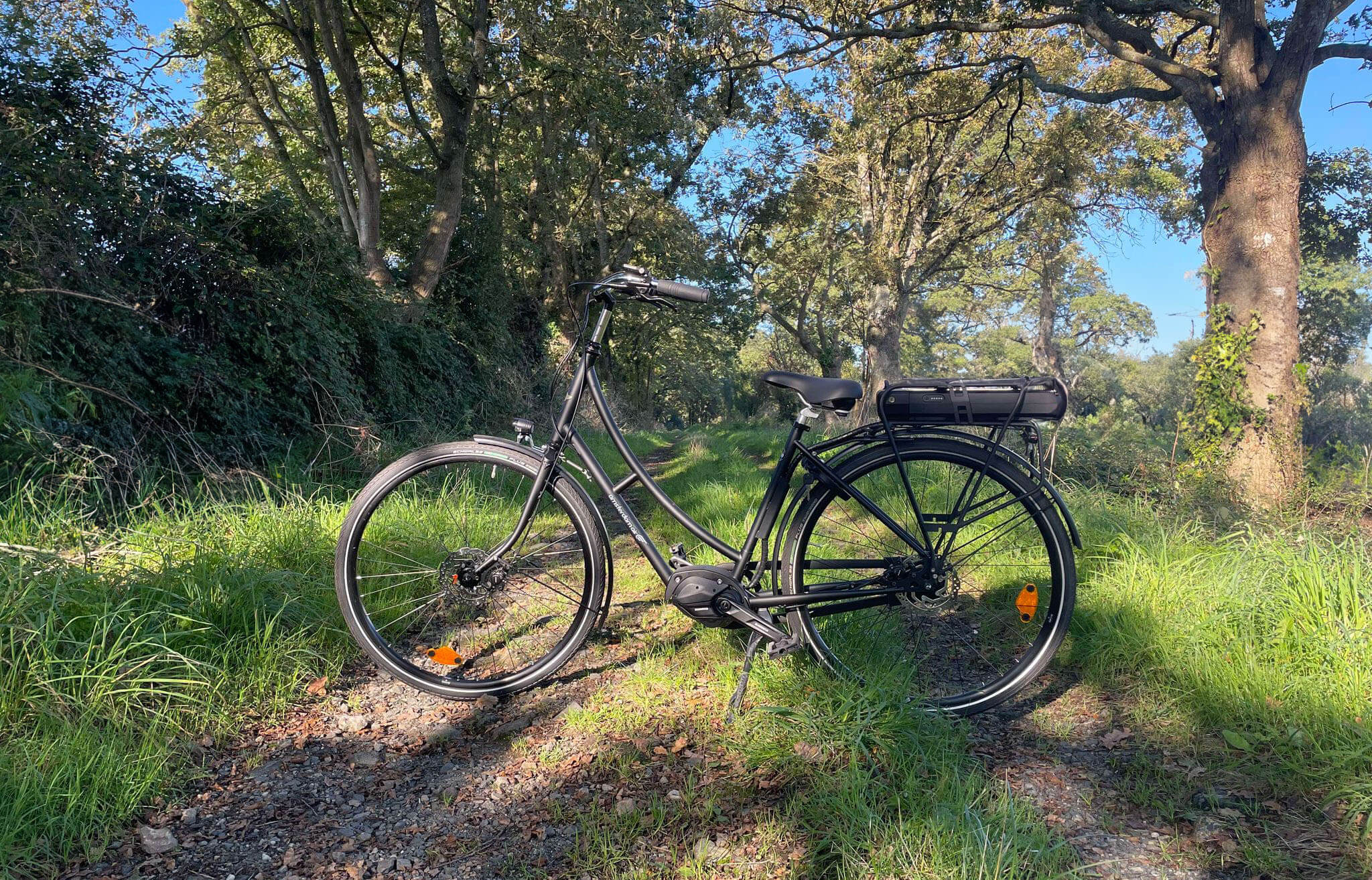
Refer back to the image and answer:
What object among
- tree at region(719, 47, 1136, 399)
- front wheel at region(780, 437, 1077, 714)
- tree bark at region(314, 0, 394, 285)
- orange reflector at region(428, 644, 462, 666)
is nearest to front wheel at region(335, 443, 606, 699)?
orange reflector at region(428, 644, 462, 666)

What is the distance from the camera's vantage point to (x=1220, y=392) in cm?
556

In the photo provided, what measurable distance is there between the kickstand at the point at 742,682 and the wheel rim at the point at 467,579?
2.10 ft

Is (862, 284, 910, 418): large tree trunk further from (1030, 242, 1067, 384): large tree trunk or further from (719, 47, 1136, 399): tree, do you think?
(1030, 242, 1067, 384): large tree trunk

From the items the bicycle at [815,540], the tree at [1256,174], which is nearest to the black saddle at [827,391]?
the bicycle at [815,540]

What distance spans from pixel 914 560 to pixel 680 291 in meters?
1.32

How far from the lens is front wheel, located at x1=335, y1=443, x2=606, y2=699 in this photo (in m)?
2.53

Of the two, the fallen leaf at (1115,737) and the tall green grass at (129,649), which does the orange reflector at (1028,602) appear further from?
the tall green grass at (129,649)

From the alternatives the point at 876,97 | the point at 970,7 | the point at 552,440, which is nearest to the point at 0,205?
the point at 552,440

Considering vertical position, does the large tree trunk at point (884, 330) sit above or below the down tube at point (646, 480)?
above

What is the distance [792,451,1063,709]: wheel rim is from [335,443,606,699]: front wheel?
90 centimetres

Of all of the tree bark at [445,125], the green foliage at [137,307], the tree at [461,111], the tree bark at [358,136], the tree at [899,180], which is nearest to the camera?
the green foliage at [137,307]

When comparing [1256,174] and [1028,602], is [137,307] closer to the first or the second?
[1028,602]

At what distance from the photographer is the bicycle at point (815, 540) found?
7.75 feet

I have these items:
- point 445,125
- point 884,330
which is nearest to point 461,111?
point 445,125
